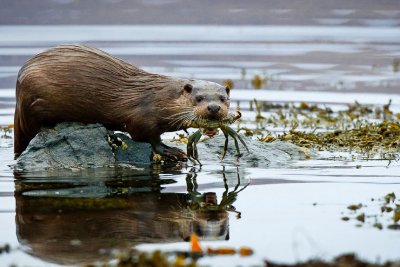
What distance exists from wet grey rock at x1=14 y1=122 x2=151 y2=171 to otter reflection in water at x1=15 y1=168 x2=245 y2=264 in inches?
21.0

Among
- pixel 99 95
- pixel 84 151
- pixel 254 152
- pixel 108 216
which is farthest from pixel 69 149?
pixel 108 216

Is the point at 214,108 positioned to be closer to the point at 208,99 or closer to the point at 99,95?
the point at 208,99

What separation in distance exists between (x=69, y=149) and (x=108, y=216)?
1938 millimetres

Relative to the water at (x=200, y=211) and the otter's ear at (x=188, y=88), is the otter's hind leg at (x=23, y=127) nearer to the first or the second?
the water at (x=200, y=211)

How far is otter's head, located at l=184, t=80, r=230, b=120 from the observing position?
8.02 m

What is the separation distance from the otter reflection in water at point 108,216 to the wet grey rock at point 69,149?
1.75ft

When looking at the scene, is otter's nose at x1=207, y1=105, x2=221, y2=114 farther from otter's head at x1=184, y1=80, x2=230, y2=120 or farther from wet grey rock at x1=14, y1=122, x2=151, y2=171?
wet grey rock at x1=14, y1=122, x2=151, y2=171

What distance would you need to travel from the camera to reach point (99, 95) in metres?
8.55

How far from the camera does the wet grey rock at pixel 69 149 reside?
8.45 m

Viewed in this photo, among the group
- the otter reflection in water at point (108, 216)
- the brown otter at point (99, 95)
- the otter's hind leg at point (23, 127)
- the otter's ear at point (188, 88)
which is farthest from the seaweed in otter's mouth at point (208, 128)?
the otter's hind leg at point (23, 127)

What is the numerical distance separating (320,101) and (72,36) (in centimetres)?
977

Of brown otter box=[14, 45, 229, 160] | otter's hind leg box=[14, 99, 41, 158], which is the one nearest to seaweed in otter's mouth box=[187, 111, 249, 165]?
brown otter box=[14, 45, 229, 160]

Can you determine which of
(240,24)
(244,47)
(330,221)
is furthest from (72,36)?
(330,221)

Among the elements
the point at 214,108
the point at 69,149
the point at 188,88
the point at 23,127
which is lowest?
the point at 69,149
